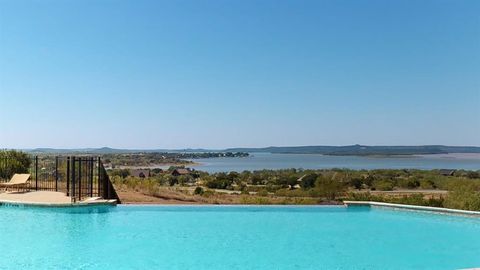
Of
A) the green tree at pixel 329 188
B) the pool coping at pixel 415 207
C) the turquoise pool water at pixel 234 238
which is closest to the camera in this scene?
the turquoise pool water at pixel 234 238

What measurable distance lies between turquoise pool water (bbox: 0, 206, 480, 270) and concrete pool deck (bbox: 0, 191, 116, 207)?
20 centimetres

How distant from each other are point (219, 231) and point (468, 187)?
6978mm

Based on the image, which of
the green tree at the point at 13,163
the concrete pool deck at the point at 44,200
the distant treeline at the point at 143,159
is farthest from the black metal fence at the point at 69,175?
the distant treeline at the point at 143,159

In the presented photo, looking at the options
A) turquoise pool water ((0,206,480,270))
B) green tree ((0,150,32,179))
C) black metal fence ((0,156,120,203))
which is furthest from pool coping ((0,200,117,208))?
green tree ((0,150,32,179))

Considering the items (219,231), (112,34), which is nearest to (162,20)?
(112,34)

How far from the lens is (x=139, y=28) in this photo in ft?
40.7

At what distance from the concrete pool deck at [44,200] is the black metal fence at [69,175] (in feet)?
0.69

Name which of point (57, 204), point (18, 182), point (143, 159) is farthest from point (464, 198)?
point (143, 159)

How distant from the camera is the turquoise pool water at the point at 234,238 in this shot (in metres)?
6.22

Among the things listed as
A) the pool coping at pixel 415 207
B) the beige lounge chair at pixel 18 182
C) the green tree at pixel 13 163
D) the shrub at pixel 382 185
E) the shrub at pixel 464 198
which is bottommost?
the shrub at pixel 382 185

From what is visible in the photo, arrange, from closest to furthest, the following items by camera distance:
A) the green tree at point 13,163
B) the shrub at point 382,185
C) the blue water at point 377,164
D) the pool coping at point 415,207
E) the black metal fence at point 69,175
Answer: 1. the pool coping at point 415,207
2. the black metal fence at point 69,175
3. the green tree at point 13,163
4. the shrub at point 382,185
5. the blue water at point 377,164

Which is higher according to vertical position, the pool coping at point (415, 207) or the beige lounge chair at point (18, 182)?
the beige lounge chair at point (18, 182)

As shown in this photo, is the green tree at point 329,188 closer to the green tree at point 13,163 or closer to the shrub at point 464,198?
the shrub at point 464,198

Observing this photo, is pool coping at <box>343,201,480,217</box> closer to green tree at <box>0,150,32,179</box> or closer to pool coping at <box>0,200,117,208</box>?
pool coping at <box>0,200,117,208</box>
